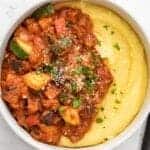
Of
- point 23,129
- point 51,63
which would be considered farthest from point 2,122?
point 51,63

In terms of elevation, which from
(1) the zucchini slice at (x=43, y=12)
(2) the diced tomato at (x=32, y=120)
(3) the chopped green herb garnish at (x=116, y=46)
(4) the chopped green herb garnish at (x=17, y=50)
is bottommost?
(2) the diced tomato at (x=32, y=120)

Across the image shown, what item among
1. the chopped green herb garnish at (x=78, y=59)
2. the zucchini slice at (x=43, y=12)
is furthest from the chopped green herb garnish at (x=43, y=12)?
the chopped green herb garnish at (x=78, y=59)

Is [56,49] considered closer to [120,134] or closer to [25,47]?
[25,47]

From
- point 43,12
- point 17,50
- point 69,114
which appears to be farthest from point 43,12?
point 69,114

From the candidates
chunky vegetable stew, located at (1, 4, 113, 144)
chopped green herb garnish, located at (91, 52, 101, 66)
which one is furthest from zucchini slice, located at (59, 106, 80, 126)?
chopped green herb garnish, located at (91, 52, 101, 66)

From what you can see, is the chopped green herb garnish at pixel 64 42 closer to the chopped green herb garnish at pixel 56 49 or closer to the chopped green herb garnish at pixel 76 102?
the chopped green herb garnish at pixel 56 49

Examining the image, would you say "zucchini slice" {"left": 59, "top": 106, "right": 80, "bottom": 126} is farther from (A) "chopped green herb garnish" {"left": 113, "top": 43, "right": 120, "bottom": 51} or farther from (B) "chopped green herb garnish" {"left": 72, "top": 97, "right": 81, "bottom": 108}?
(A) "chopped green herb garnish" {"left": 113, "top": 43, "right": 120, "bottom": 51}

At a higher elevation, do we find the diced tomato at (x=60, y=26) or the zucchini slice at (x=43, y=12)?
the zucchini slice at (x=43, y=12)

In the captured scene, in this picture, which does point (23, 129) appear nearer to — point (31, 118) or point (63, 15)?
point (31, 118)
